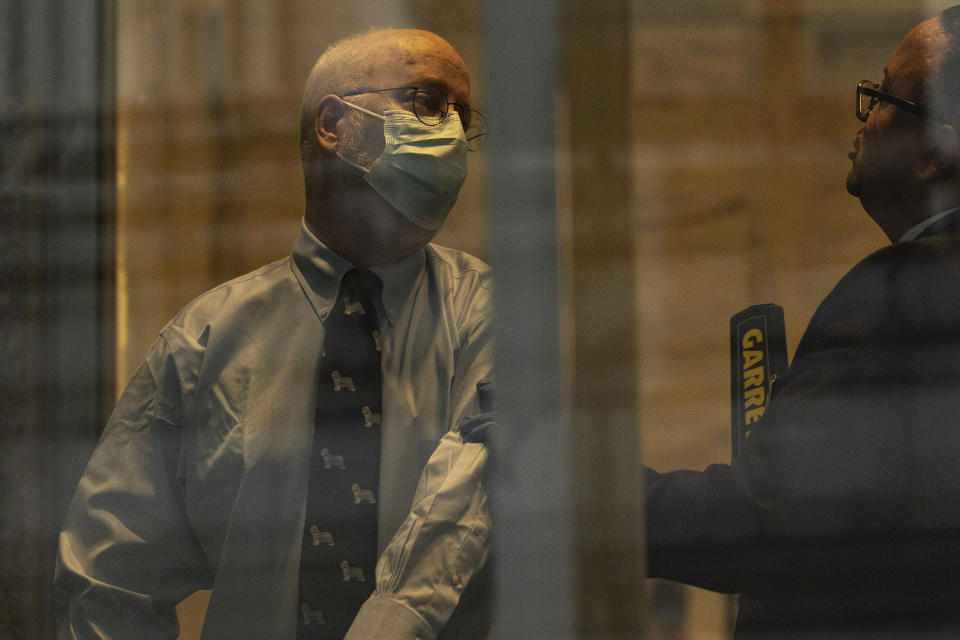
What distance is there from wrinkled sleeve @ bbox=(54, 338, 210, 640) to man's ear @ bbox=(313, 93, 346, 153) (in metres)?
0.36

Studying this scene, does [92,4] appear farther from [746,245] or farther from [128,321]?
[746,245]

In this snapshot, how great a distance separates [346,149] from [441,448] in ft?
1.37

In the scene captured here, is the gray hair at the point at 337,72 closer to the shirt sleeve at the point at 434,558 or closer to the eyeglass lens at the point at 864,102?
the shirt sleeve at the point at 434,558

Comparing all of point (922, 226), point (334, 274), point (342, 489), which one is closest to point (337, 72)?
point (334, 274)

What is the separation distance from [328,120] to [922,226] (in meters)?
0.78

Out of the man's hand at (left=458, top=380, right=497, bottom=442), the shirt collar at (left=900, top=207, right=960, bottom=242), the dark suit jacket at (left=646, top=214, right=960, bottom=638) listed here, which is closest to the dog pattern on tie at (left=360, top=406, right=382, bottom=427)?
the man's hand at (left=458, top=380, right=497, bottom=442)

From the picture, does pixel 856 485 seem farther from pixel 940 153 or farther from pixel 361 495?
pixel 361 495

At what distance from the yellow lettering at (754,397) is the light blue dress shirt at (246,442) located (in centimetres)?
33

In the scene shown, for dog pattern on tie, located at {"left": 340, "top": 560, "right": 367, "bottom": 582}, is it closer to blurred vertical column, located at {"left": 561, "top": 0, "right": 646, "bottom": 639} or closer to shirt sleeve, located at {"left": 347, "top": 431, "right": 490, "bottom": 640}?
shirt sleeve, located at {"left": 347, "top": 431, "right": 490, "bottom": 640}

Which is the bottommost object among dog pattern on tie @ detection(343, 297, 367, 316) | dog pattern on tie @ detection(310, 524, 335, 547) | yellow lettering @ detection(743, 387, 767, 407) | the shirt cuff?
the shirt cuff

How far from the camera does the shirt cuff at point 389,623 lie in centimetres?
109

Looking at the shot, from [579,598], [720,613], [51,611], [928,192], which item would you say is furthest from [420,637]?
[928,192]

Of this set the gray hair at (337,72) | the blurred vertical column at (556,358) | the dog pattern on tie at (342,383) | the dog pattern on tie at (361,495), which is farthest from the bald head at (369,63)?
the dog pattern on tie at (361,495)

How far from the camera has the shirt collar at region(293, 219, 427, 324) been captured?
4.11 ft
